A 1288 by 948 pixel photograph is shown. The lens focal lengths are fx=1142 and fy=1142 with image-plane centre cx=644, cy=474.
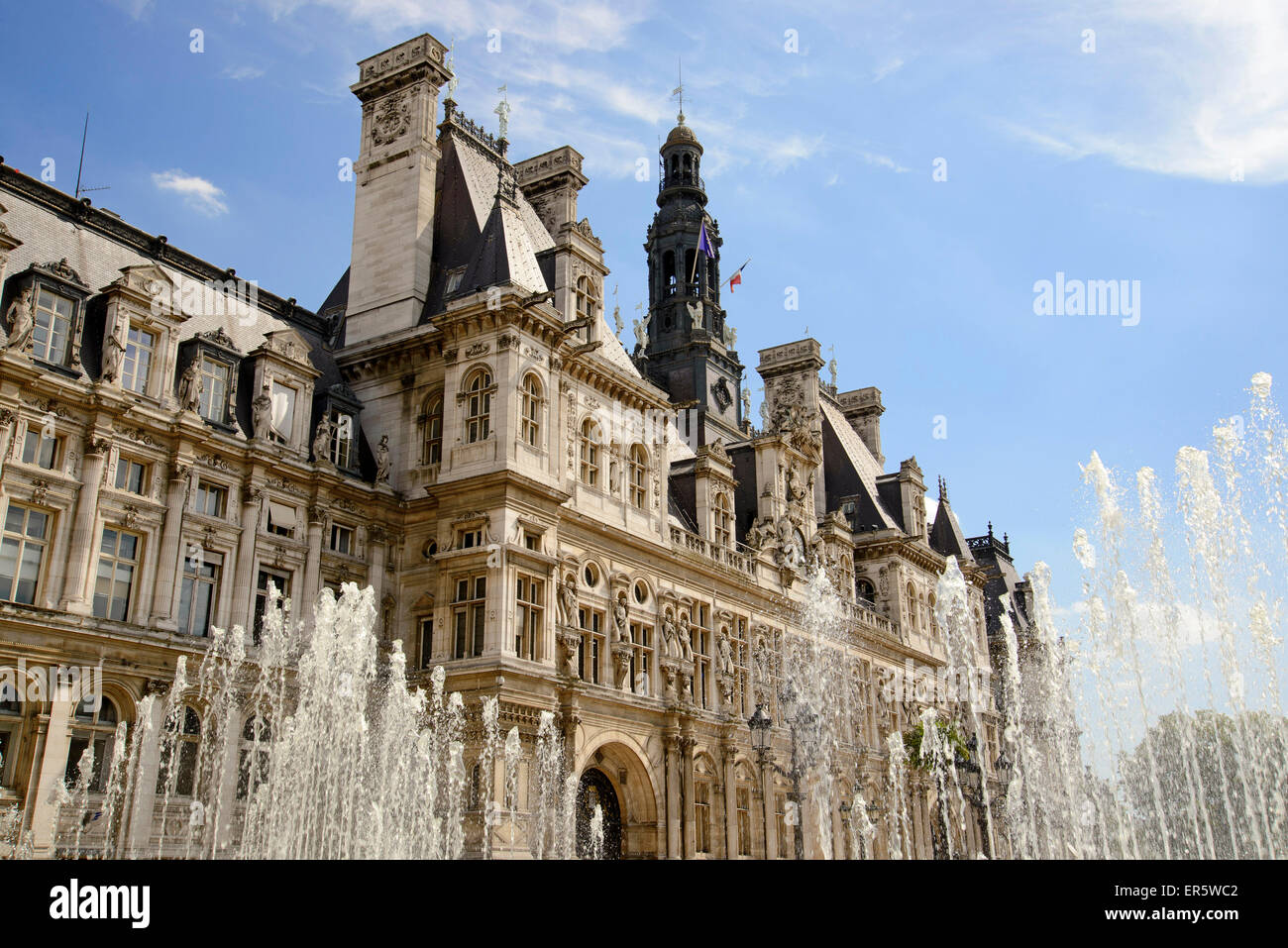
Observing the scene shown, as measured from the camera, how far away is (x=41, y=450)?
2428cm

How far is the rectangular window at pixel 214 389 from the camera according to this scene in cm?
2834

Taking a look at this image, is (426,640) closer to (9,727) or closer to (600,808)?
(600,808)

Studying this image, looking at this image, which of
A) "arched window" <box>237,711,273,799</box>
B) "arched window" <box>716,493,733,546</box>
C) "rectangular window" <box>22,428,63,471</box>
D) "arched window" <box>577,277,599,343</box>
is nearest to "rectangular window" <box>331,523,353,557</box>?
"arched window" <box>237,711,273,799</box>

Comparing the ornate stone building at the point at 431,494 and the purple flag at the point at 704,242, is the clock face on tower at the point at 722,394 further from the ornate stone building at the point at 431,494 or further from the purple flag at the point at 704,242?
the purple flag at the point at 704,242

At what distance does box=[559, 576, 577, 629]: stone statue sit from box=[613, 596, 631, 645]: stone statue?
2.20 m

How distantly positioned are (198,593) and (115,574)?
2.11m

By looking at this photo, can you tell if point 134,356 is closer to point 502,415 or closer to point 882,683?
point 502,415

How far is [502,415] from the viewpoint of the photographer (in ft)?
102

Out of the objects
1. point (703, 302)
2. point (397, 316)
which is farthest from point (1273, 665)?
point (703, 302)

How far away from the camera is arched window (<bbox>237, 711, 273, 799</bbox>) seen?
26.0m

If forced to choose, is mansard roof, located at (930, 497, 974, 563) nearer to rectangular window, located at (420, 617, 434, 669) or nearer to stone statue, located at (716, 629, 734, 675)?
stone statue, located at (716, 629, 734, 675)

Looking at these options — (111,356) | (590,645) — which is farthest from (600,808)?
(111,356)

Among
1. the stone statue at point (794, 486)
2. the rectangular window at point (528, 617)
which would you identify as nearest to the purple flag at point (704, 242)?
the stone statue at point (794, 486)
